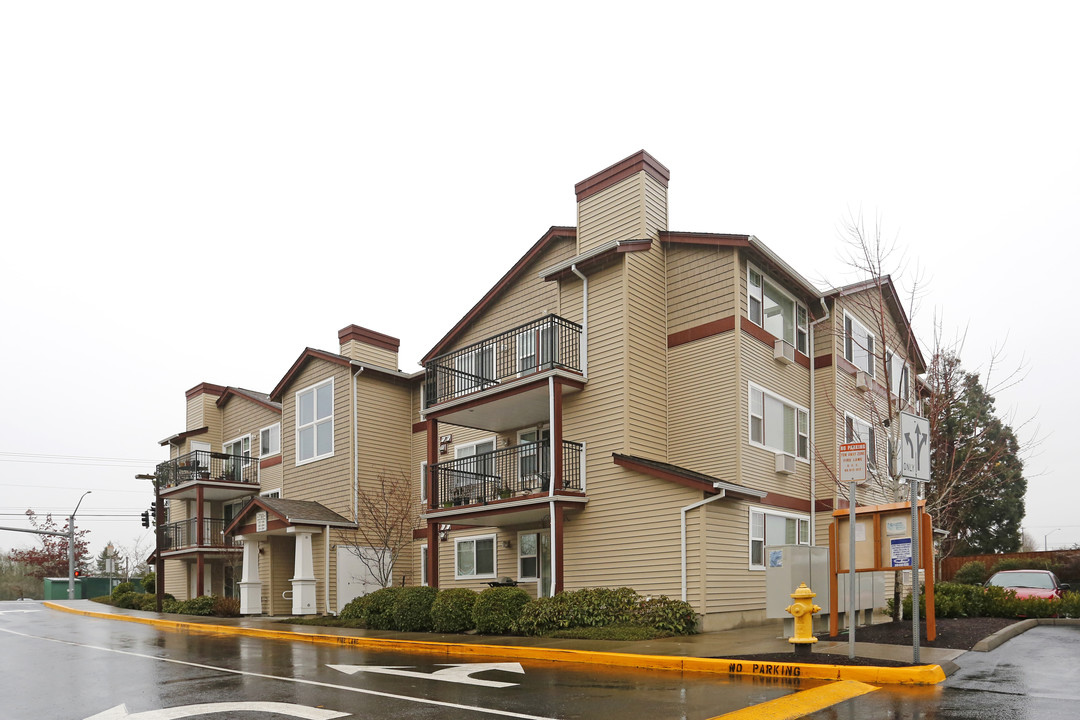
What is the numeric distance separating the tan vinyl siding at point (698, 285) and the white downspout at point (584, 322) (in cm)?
218

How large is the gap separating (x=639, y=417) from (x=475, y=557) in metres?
7.86

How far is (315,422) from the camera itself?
31391 mm

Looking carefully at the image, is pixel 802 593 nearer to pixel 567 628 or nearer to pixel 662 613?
pixel 662 613

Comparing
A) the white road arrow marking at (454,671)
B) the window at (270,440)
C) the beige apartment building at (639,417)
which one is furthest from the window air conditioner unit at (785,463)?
the window at (270,440)

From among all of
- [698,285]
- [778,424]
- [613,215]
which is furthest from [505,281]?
[778,424]

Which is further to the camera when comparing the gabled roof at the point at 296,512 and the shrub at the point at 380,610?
the gabled roof at the point at 296,512

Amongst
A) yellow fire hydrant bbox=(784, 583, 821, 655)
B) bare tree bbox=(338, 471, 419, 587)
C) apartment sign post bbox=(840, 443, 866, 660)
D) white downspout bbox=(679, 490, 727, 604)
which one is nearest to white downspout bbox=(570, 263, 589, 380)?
white downspout bbox=(679, 490, 727, 604)

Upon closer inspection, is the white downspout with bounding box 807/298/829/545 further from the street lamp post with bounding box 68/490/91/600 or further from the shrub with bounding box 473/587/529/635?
the street lamp post with bounding box 68/490/91/600

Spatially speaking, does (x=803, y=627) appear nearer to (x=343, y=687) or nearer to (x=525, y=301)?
(x=343, y=687)

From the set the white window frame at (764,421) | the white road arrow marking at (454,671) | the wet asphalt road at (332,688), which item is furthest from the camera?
the white window frame at (764,421)

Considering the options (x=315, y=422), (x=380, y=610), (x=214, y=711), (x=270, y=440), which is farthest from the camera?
(x=270, y=440)

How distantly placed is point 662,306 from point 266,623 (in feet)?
48.3

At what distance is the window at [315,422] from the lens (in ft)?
100

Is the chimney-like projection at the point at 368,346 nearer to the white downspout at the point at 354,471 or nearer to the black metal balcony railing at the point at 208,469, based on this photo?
the white downspout at the point at 354,471
